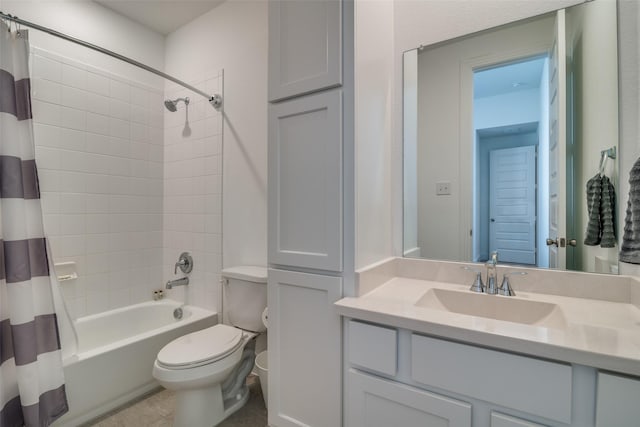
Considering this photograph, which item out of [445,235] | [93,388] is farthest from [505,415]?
[93,388]

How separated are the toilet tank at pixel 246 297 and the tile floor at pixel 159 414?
435 mm

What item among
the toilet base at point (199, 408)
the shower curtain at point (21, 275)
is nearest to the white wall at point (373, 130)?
the toilet base at point (199, 408)

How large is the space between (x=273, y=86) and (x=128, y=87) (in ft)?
5.72

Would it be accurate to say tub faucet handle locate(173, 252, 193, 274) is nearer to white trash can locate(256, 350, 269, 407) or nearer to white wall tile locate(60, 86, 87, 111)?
white trash can locate(256, 350, 269, 407)

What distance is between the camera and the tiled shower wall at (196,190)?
221cm

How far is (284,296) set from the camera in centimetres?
126

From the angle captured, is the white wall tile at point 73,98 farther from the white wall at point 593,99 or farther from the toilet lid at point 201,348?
the white wall at point 593,99

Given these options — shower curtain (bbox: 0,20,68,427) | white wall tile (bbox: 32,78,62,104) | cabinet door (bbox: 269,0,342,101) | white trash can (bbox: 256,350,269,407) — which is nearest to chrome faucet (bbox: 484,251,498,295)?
cabinet door (bbox: 269,0,342,101)

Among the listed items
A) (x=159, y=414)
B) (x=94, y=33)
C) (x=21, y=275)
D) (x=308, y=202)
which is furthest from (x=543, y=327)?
(x=94, y=33)

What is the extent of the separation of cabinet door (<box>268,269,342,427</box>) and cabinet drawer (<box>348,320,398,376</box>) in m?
0.07

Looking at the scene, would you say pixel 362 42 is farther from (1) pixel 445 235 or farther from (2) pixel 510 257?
(2) pixel 510 257

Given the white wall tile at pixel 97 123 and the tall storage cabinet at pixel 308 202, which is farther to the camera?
the white wall tile at pixel 97 123

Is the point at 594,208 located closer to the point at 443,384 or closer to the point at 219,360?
the point at 443,384

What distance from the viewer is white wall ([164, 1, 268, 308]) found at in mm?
2006
